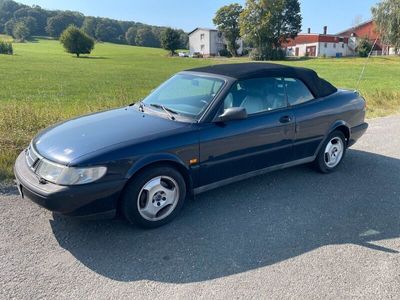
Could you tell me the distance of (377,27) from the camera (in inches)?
2076

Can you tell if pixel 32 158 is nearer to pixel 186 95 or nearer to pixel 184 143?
pixel 184 143

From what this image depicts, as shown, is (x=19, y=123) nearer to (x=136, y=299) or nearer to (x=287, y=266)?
(x=136, y=299)

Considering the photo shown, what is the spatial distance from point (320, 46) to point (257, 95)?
81117mm

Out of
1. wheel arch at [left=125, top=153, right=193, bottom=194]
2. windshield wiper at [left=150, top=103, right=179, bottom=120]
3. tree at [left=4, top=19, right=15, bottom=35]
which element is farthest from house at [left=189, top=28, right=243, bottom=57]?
wheel arch at [left=125, top=153, right=193, bottom=194]

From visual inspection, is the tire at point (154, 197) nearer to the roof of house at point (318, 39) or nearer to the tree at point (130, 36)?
the roof of house at point (318, 39)

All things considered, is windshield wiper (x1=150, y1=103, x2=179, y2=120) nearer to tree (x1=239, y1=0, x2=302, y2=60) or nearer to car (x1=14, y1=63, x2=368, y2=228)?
car (x1=14, y1=63, x2=368, y2=228)

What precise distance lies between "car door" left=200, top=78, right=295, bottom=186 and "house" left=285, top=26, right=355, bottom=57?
264 feet

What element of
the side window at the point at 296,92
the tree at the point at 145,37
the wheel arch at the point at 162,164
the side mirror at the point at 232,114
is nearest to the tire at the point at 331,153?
the side window at the point at 296,92

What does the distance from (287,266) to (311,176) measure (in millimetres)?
2282

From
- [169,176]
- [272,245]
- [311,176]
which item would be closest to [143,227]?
[169,176]

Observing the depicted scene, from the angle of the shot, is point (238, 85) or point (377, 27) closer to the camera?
point (238, 85)

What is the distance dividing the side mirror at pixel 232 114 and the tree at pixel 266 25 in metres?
67.7

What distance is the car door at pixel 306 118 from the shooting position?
15.4 ft

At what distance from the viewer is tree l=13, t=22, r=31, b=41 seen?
97750 mm
